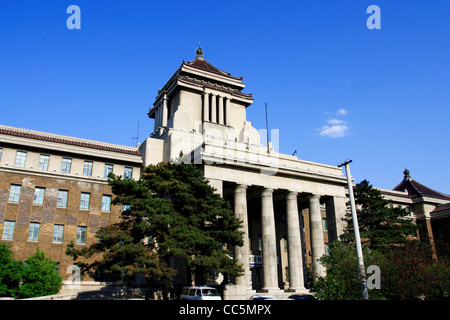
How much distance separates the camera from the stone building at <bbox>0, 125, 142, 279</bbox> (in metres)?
34.1

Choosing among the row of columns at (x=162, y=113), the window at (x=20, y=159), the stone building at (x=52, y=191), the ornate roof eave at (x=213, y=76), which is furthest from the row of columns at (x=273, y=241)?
the ornate roof eave at (x=213, y=76)

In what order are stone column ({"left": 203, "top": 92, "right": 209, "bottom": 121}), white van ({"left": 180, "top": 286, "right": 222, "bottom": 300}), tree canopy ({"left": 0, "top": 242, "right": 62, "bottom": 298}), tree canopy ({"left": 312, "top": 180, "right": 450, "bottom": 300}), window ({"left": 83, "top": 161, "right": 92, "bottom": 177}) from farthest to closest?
stone column ({"left": 203, "top": 92, "right": 209, "bottom": 121}) < window ({"left": 83, "top": 161, "right": 92, "bottom": 177}) < tree canopy ({"left": 0, "top": 242, "right": 62, "bottom": 298}) < white van ({"left": 180, "top": 286, "right": 222, "bottom": 300}) < tree canopy ({"left": 312, "top": 180, "right": 450, "bottom": 300})

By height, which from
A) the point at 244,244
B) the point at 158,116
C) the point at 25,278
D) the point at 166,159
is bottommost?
the point at 25,278

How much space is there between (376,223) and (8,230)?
3875 centimetres

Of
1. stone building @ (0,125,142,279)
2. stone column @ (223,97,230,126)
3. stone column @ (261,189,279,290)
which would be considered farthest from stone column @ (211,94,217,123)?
stone column @ (261,189,279,290)

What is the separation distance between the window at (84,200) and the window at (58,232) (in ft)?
8.82

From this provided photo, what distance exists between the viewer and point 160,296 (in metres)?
31.3

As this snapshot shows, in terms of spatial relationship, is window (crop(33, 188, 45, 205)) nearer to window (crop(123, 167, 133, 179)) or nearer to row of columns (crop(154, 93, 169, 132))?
window (crop(123, 167, 133, 179))

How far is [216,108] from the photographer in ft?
177

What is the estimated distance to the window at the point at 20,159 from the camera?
35.7 metres

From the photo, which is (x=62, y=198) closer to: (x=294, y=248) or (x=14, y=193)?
(x=14, y=193)

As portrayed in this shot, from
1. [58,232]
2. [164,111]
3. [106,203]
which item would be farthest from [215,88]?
[58,232]

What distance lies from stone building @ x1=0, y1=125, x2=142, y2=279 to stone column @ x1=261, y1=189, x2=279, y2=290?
1516cm
